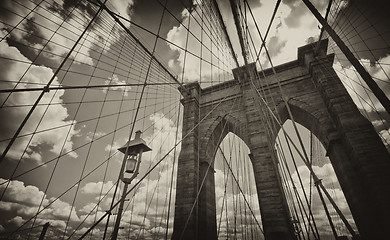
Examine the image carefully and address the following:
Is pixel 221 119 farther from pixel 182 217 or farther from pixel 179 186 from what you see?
pixel 182 217

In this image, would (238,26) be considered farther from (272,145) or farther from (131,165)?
(131,165)

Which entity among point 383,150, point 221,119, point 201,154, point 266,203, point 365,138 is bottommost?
point 266,203

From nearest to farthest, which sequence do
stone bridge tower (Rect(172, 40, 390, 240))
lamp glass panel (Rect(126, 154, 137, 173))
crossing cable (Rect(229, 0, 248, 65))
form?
lamp glass panel (Rect(126, 154, 137, 173)), stone bridge tower (Rect(172, 40, 390, 240)), crossing cable (Rect(229, 0, 248, 65))

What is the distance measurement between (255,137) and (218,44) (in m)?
3.91

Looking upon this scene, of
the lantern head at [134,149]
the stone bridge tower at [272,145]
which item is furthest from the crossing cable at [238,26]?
the lantern head at [134,149]

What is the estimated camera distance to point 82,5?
372cm

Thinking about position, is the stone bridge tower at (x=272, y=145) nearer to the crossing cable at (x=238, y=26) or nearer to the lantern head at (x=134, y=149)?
the crossing cable at (x=238, y=26)

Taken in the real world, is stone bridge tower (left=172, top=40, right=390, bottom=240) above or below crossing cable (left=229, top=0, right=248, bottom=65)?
below

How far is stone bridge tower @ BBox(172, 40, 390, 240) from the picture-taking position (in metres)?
4.82

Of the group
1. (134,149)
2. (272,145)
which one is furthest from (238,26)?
(134,149)

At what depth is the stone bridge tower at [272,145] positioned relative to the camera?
4.82 m

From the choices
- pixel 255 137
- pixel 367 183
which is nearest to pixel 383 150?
pixel 367 183

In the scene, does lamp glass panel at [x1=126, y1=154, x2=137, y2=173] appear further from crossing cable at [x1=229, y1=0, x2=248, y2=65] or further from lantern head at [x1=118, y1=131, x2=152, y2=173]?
crossing cable at [x1=229, y1=0, x2=248, y2=65]

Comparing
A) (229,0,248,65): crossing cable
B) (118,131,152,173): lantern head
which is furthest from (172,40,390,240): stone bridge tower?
(118,131,152,173): lantern head
